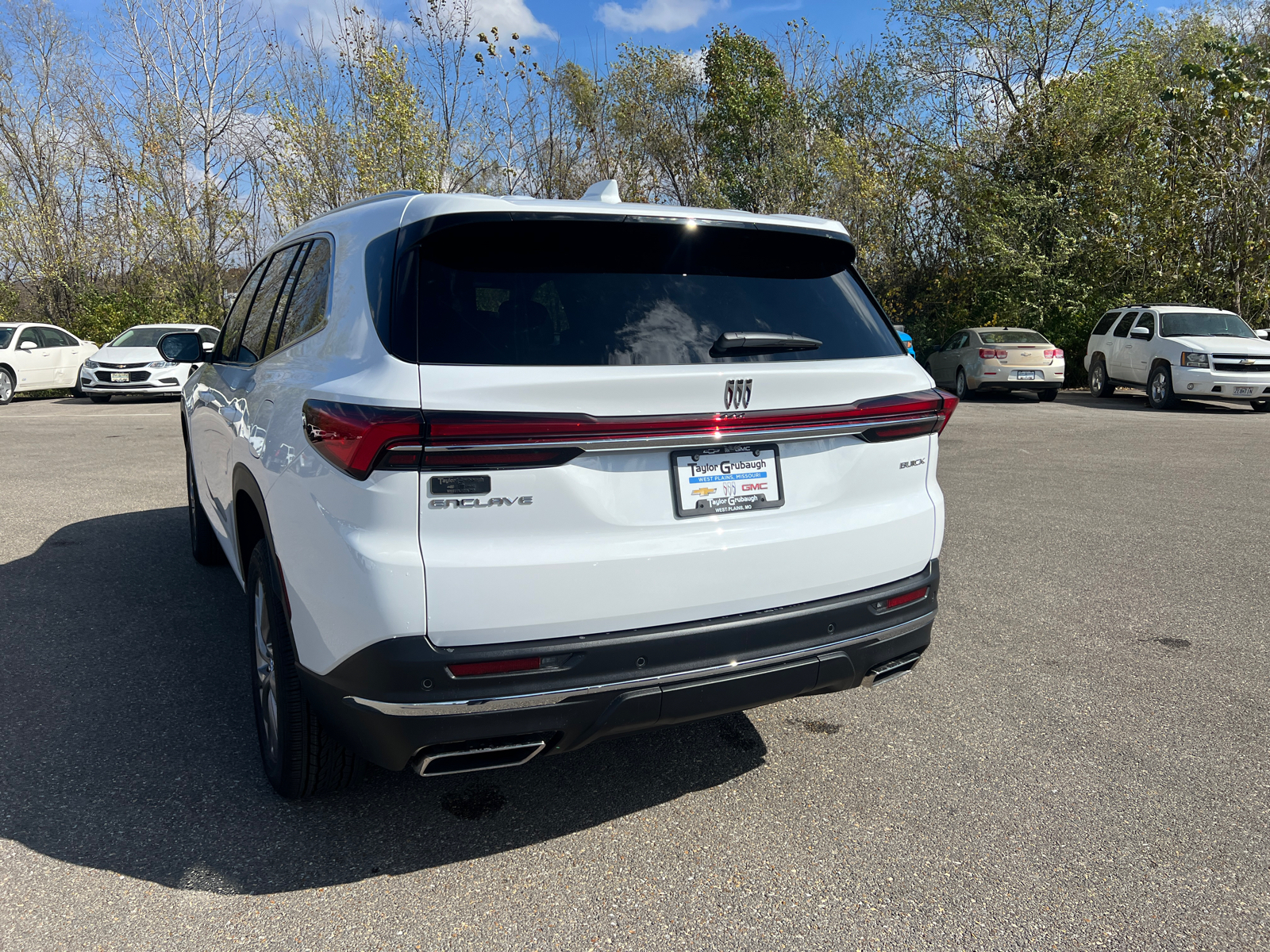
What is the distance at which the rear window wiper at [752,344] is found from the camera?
2.66 meters

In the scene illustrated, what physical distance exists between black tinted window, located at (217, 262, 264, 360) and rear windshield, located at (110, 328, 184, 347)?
52.7 ft

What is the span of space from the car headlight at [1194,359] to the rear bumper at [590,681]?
17.1m

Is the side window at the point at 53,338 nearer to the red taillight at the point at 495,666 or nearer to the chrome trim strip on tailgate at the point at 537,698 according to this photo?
the chrome trim strip on tailgate at the point at 537,698

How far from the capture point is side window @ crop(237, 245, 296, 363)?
384cm

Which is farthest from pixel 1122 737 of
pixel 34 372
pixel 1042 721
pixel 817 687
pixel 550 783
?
pixel 34 372

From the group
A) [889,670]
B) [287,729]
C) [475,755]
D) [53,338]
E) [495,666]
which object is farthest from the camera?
[53,338]

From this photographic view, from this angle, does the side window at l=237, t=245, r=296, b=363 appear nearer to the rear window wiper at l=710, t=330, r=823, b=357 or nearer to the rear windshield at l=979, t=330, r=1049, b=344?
the rear window wiper at l=710, t=330, r=823, b=357

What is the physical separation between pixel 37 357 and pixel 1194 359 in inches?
870

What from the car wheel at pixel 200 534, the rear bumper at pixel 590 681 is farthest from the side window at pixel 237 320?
the rear bumper at pixel 590 681

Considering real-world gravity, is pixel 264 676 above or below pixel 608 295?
below

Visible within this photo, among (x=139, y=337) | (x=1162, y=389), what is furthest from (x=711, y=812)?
(x=139, y=337)

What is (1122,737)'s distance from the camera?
3.57 metres

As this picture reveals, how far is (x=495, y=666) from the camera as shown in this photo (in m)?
2.39

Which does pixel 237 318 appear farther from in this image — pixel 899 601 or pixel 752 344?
pixel 899 601
